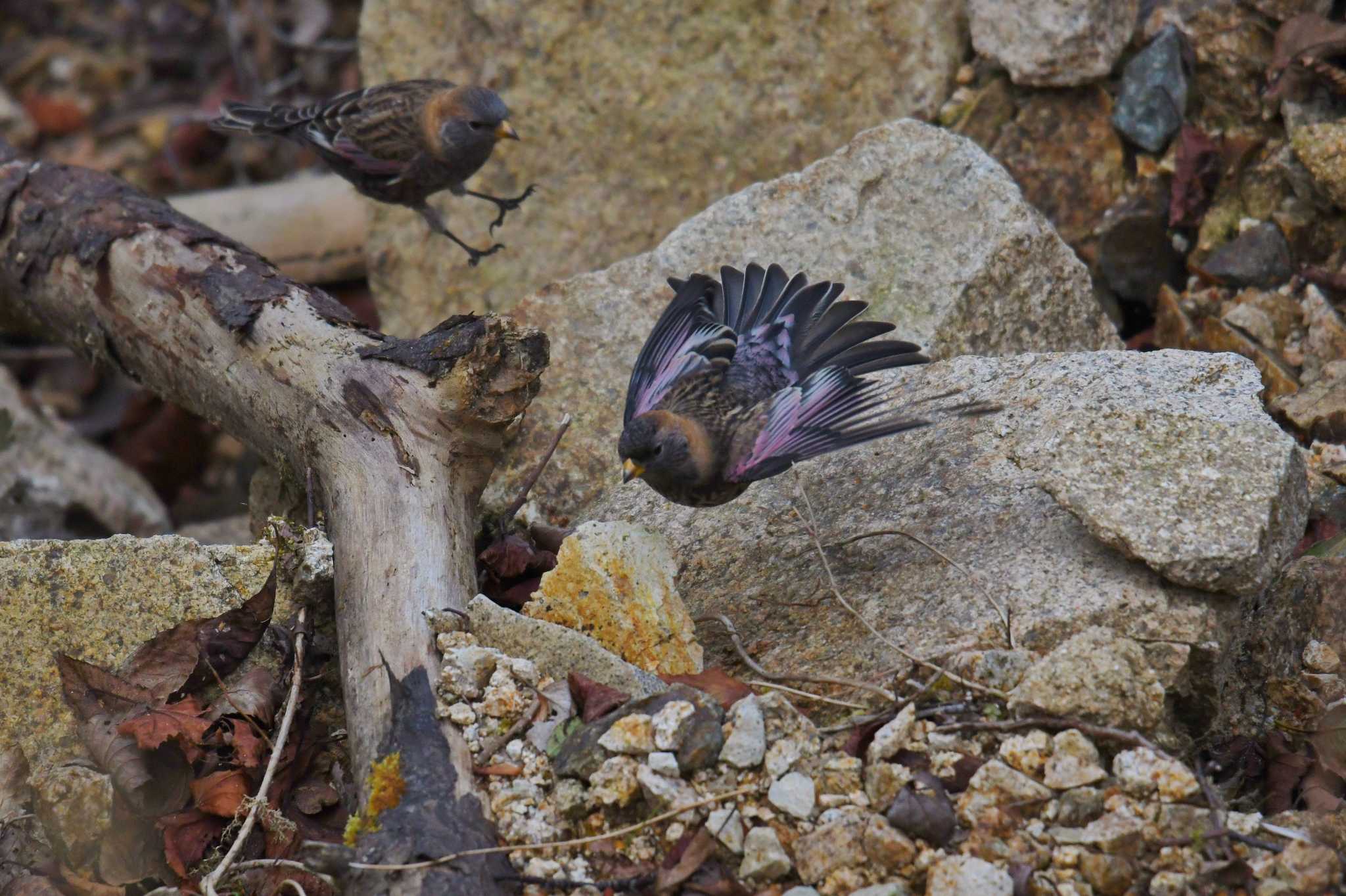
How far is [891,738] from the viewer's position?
125 inches

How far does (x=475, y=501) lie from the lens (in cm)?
433

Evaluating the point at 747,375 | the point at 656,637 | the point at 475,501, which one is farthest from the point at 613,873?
the point at 747,375

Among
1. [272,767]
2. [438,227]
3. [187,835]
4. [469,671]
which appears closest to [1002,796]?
[469,671]

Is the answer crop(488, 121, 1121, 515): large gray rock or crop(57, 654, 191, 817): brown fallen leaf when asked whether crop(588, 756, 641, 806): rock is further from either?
crop(488, 121, 1121, 515): large gray rock

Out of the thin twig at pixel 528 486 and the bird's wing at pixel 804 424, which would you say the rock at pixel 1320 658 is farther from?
the thin twig at pixel 528 486

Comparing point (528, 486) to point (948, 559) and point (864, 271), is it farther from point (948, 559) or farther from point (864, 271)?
point (864, 271)

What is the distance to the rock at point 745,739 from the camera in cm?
318

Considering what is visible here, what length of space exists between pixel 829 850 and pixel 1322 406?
278cm

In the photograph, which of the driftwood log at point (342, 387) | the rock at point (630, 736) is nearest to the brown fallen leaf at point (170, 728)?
the driftwood log at point (342, 387)

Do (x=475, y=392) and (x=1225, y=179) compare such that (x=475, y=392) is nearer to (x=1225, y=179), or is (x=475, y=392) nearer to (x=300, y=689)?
(x=300, y=689)

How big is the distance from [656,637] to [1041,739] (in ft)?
3.56

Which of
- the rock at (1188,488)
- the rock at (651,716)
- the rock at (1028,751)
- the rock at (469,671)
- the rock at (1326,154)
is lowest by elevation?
the rock at (1028,751)

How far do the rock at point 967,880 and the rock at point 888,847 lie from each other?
7 cm

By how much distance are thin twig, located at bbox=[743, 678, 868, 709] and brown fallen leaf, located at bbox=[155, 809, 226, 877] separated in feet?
4.66
